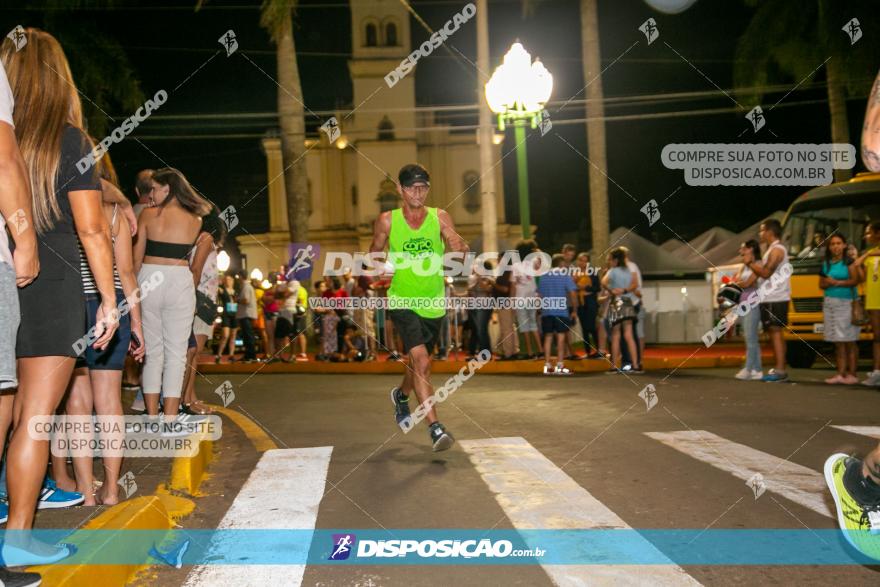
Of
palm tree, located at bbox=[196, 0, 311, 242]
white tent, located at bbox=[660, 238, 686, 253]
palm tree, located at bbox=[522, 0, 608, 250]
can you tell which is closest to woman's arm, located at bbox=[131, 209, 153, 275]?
palm tree, located at bbox=[196, 0, 311, 242]

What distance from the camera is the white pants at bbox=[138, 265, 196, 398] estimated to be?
6320 mm

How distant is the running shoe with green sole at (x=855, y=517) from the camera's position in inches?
136

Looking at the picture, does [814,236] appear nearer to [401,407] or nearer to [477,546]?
[401,407]

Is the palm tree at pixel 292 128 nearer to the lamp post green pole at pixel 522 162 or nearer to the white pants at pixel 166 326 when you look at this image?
the lamp post green pole at pixel 522 162

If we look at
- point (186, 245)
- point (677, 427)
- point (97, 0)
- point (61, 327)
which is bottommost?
point (677, 427)

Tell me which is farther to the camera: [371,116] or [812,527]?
[371,116]

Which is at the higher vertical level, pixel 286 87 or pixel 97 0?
pixel 97 0

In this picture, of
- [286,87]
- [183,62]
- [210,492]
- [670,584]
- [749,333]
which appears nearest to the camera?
[670,584]

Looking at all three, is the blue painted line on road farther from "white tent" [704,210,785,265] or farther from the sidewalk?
"white tent" [704,210,785,265]

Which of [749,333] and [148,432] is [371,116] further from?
[148,432]

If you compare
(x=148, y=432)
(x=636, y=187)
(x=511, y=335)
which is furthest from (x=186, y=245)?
(x=636, y=187)

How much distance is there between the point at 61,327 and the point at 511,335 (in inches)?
479

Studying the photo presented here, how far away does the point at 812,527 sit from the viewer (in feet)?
14.2

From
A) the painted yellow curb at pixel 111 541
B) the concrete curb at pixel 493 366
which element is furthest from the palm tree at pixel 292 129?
the painted yellow curb at pixel 111 541
